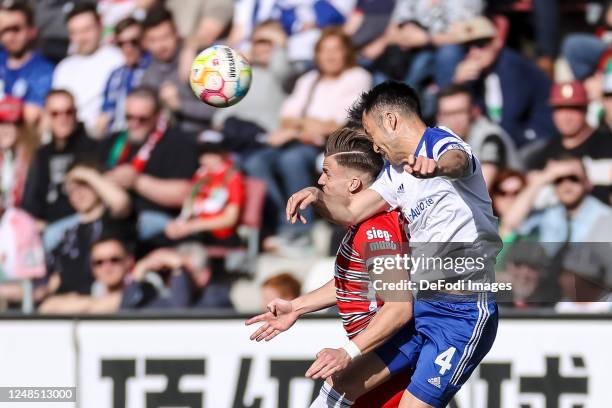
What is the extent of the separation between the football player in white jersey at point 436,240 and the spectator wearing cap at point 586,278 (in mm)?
2632

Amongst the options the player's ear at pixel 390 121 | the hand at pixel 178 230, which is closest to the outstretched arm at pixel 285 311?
the player's ear at pixel 390 121

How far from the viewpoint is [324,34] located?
9.83 meters

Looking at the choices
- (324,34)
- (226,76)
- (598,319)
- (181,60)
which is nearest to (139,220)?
(181,60)

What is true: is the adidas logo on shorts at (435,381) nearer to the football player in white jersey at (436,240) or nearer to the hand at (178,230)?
the football player in white jersey at (436,240)

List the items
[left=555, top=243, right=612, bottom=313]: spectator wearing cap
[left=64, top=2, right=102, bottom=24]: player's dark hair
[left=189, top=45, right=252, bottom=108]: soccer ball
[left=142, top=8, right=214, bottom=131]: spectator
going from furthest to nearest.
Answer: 1. [left=64, top=2, right=102, bottom=24]: player's dark hair
2. [left=142, top=8, right=214, bottom=131]: spectator
3. [left=555, top=243, right=612, bottom=313]: spectator wearing cap
4. [left=189, top=45, right=252, bottom=108]: soccer ball

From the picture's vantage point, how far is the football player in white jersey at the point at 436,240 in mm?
5602

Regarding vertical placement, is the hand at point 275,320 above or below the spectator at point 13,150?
below

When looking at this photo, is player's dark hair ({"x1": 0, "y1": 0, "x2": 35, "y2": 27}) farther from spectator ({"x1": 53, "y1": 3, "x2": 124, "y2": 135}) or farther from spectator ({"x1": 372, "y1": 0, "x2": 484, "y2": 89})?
spectator ({"x1": 372, "y1": 0, "x2": 484, "y2": 89})

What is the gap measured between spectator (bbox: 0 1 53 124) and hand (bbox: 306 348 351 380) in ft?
19.0

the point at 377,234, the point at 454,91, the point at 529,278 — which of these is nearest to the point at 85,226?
the point at 454,91

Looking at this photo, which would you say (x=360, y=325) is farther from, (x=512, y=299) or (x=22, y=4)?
(x=22, y=4)

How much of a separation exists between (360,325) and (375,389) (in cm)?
36

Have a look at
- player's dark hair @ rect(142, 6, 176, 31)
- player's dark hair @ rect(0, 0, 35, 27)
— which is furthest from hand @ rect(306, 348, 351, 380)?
player's dark hair @ rect(0, 0, 35, 27)

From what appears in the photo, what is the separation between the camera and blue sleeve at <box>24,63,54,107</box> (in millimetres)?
10359
